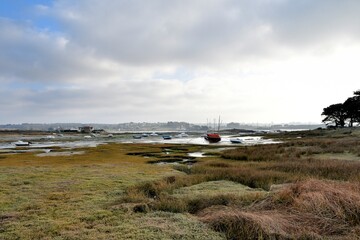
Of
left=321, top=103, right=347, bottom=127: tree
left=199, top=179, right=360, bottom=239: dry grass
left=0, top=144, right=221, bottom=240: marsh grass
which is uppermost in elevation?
left=321, top=103, right=347, bottom=127: tree

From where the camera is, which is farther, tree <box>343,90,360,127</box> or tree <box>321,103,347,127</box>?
tree <box>321,103,347,127</box>

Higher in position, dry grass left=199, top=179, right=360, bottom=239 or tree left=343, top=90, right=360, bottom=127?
tree left=343, top=90, right=360, bottom=127

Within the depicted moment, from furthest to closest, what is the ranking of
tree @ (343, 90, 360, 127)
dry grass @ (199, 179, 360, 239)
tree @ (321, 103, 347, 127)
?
1. tree @ (321, 103, 347, 127)
2. tree @ (343, 90, 360, 127)
3. dry grass @ (199, 179, 360, 239)

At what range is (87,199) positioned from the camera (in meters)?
13.1

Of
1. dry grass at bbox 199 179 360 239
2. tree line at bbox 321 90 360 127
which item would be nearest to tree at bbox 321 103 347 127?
tree line at bbox 321 90 360 127

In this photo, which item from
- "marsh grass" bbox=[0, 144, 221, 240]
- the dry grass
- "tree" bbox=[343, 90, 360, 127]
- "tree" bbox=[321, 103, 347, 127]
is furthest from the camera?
"tree" bbox=[321, 103, 347, 127]

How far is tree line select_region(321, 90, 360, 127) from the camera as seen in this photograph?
286ft

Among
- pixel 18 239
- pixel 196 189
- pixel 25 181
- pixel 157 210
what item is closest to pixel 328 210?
pixel 157 210

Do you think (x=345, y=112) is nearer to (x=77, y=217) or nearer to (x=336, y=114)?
(x=336, y=114)

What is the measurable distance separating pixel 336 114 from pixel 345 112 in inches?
182

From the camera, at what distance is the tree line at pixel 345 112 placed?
3438 inches

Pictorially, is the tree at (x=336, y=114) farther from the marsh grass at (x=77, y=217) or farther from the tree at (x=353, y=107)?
the marsh grass at (x=77, y=217)

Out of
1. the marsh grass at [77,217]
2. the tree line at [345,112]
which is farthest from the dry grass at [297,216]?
the tree line at [345,112]

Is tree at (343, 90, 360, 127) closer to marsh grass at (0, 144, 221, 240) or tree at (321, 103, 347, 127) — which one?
tree at (321, 103, 347, 127)
